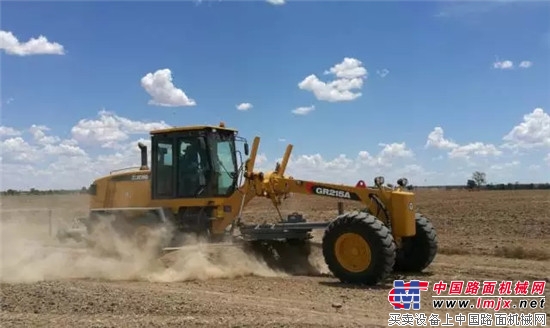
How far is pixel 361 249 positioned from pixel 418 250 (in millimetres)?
1970

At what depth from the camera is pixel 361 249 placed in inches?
408

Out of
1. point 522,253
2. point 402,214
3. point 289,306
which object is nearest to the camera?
point 289,306

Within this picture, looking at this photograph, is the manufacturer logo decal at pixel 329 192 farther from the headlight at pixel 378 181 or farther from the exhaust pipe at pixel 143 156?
the exhaust pipe at pixel 143 156

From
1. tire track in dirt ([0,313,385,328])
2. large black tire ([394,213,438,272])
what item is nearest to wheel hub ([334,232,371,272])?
large black tire ([394,213,438,272])

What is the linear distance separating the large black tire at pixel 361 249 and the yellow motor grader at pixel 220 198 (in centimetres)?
34

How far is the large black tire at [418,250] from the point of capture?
11.7 meters

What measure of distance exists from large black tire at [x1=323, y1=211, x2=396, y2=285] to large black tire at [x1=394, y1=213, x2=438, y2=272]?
1.61 meters

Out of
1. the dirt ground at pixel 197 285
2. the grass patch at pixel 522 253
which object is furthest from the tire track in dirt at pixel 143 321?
the grass patch at pixel 522 253

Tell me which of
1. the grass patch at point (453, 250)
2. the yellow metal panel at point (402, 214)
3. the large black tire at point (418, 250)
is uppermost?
the yellow metal panel at point (402, 214)

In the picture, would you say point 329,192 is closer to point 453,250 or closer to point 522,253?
point 453,250

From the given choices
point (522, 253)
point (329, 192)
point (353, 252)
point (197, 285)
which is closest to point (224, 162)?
point (329, 192)

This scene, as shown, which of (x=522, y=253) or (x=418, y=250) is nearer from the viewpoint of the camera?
(x=418, y=250)

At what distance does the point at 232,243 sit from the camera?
12.5m

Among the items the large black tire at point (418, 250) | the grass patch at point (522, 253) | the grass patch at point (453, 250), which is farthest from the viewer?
the grass patch at point (453, 250)
